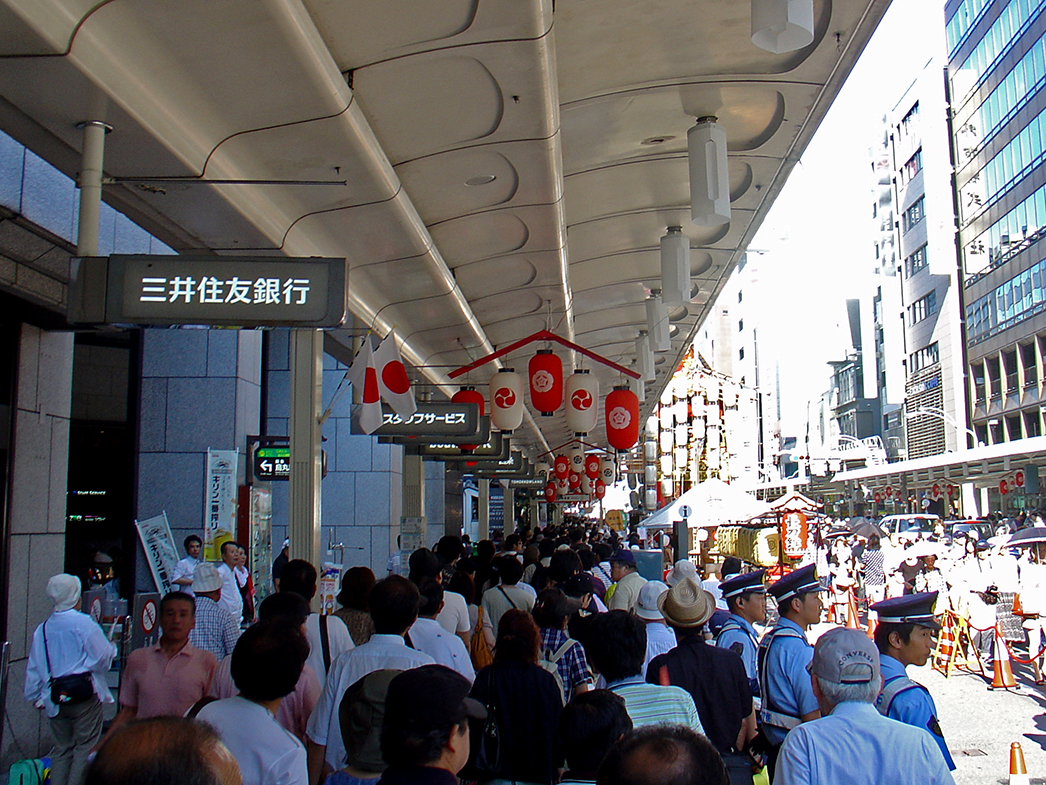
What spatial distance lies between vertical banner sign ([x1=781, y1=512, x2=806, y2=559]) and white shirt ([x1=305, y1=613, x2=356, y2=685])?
15.9 m

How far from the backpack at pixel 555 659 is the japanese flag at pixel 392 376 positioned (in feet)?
11.3

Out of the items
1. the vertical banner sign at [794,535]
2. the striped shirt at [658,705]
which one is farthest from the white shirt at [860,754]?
the vertical banner sign at [794,535]

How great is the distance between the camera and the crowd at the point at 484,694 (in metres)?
2.59

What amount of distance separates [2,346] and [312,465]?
286 centimetres

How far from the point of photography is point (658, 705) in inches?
151

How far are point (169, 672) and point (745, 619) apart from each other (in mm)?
3628

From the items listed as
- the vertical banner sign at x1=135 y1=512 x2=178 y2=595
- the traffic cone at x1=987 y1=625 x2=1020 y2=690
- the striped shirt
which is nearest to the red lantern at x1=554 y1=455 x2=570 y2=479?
the traffic cone at x1=987 y1=625 x2=1020 y2=690

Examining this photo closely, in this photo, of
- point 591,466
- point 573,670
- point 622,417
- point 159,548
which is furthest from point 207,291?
point 591,466

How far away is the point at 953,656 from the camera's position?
13.0 meters

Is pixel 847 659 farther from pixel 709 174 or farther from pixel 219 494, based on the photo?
pixel 219 494

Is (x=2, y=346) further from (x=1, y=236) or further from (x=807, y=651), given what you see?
(x=807, y=651)

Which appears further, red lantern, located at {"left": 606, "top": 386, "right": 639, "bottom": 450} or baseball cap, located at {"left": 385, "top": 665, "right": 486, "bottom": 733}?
red lantern, located at {"left": 606, "top": 386, "right": 639, "bottom": 450}

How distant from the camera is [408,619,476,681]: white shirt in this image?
16.6 feet

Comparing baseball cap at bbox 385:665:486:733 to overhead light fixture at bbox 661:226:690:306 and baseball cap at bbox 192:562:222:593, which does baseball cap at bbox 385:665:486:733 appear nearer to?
baseball cap at bbox 192:562:222:593
